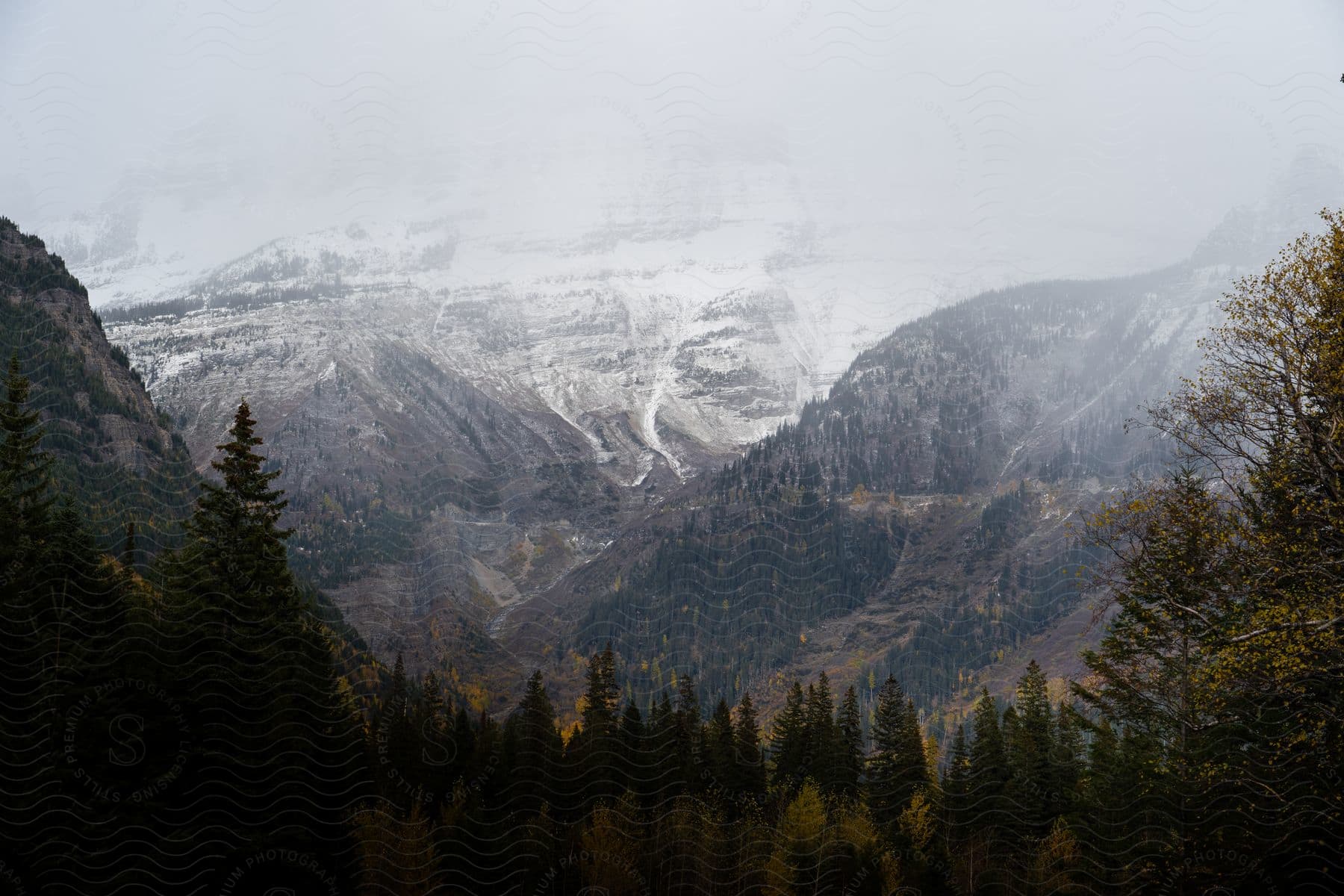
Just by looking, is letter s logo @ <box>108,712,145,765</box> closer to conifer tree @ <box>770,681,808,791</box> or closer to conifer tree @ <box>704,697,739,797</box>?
conifer tree @ <box>704,697,739,797</box>

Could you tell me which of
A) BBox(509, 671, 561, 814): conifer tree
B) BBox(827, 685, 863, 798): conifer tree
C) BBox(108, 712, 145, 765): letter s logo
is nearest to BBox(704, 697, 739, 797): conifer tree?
BBox(827, 685, 863, 798): conifer tree

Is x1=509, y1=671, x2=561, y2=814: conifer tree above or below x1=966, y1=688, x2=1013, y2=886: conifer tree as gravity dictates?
above

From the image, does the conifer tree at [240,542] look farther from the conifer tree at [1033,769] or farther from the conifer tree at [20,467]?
the conifer tree at [1033,769]

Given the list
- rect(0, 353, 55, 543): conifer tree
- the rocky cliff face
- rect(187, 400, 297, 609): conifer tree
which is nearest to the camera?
rect(187, 400, 297, 609): conifer tree

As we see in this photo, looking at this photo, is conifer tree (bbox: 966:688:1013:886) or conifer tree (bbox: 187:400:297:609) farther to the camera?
conifer tree (bbox: 966:688:1013:886)

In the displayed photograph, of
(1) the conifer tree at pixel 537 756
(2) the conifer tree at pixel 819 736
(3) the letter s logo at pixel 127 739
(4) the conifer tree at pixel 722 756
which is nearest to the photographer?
(3) the letter s logo at pixel 127 739

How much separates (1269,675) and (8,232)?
203573 millimetres

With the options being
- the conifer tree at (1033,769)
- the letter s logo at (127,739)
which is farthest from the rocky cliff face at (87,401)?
the conifer tree at (1033,769)

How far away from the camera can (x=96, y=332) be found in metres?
177

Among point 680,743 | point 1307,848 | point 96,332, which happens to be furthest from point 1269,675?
point 96,332

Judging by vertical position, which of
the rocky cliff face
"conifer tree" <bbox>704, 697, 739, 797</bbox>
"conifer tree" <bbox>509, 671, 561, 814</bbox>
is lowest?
"conifer tree" <bbox>704, 697, 739, 797</bbox>

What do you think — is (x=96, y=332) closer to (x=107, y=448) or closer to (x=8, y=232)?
(x=8, y=232)

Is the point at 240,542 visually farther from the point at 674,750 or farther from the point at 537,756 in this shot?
the point at 674,750

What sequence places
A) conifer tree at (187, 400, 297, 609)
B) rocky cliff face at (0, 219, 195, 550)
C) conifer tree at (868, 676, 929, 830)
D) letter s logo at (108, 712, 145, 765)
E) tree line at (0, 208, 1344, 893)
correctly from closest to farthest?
tree line at (0, 208, 1344, 893), letter s logo at (108, 712, 145, 765), conifer tree at (187, 400, 297, 609), conifer tree at (868, 676, 929, 830), rocky cliff face at (0, 219, 195, 550)
